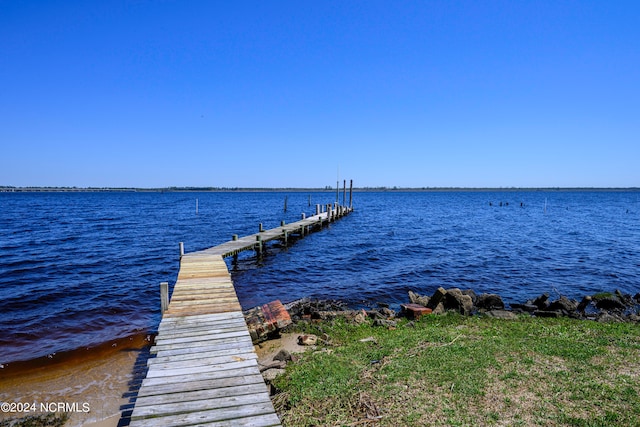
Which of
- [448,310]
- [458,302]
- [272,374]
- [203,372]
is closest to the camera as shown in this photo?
[203,372]

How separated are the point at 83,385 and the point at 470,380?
805cm

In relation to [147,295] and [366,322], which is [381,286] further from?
[147,295]

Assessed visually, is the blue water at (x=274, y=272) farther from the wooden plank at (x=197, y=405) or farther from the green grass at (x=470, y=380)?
the wooden plank at (x=197, y=405)

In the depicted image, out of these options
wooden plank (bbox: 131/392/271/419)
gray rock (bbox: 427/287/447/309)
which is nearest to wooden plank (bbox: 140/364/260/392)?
wooden plank (bbox: 131/392/271/419)

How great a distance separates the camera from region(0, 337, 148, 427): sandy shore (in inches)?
282

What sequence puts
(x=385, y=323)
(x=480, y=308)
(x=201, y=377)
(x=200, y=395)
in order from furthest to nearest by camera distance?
(x=480, y=308) → (x=385, y=323) → (x=201, y=377) → (x=200, y=395)

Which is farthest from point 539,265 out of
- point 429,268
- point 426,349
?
point 426,349

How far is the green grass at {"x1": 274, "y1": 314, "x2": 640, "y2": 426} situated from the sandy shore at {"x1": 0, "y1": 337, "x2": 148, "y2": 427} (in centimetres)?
357

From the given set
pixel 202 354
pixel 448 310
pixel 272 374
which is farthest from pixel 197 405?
pixel 448 310

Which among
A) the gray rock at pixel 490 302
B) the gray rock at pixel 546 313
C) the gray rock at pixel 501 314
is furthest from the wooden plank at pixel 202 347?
the gray rock at pixel 546 313

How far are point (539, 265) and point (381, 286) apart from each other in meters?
10.9

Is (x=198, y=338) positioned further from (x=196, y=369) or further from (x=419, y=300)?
(x=419, y=300)

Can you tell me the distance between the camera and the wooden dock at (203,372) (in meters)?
4.88

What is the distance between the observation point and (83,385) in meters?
8.18
